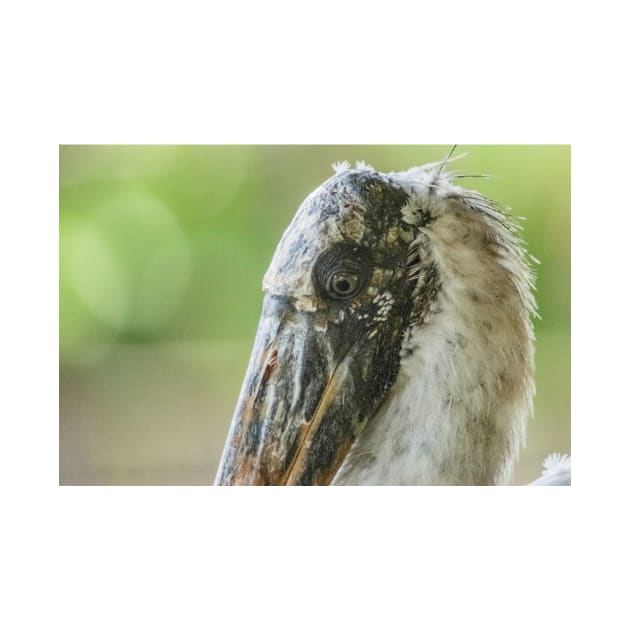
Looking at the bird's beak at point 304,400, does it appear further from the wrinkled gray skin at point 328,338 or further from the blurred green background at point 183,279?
the blurred green background at point 183,279

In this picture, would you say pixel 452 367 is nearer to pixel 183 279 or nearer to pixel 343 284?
pixel 343 284

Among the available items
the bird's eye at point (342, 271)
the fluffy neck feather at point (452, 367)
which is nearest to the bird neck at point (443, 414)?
the fluffy neck feather at point (452, 367)

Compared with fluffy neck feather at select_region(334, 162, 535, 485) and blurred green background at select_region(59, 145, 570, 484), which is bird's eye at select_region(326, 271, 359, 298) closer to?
fluffy neck feather at select_region(334, 162, 535, 485)

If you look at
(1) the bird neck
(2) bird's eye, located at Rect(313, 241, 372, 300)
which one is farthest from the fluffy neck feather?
(2) bird's eye, located at Rect(313, 241, 372, 300)

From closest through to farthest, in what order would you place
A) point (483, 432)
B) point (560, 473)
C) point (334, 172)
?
point (483, 432) → point (334, 172) → point (560, 473)
